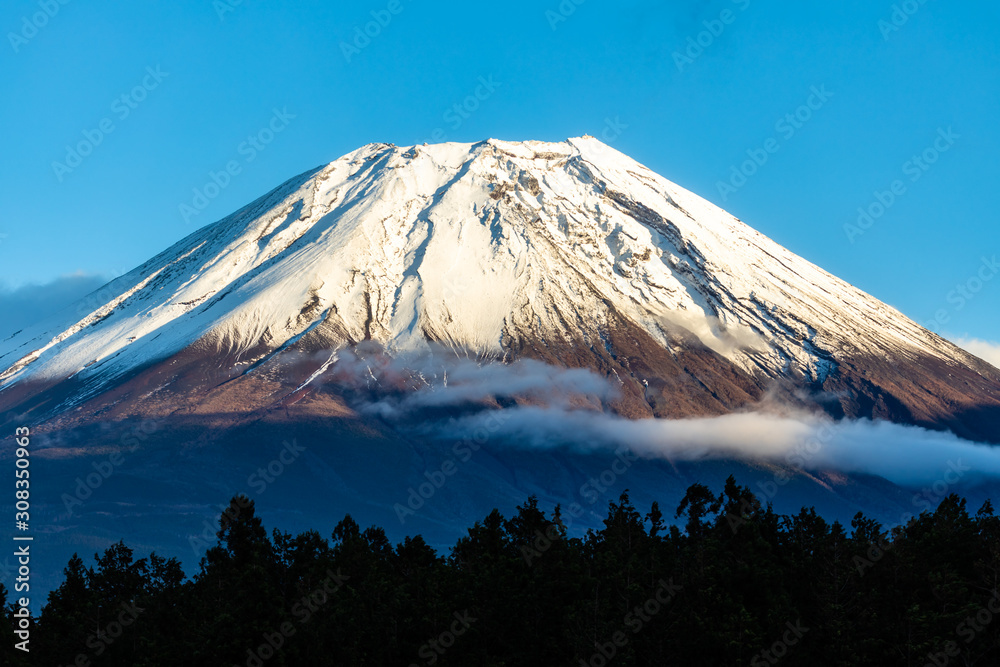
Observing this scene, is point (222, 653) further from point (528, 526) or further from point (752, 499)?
point (752, 499)

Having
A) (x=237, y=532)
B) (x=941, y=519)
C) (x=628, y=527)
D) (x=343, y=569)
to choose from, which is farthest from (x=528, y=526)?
(x=941, y=519)

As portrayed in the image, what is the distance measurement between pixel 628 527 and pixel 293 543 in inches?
767

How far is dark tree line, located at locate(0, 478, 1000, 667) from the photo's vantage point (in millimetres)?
48969

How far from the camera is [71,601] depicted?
204ft

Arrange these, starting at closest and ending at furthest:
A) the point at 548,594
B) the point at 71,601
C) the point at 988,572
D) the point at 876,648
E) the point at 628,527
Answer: the point at 876,648 → the point at 988,572 → the point at 548,594 → the point at 71,601 → the point at 628,527

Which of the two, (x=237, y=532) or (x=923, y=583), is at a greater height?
(x=237, y=532)

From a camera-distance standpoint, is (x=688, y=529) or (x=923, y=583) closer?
(x=923, y=583)

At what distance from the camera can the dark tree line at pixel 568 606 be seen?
49.0m

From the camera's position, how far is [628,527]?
68438 millimetres

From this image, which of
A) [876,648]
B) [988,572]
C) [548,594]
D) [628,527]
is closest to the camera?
[876,648]

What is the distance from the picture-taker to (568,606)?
175 feet

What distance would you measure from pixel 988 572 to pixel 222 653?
3388 cm

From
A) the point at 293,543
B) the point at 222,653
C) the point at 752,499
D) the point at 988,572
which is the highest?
the point at 293,543

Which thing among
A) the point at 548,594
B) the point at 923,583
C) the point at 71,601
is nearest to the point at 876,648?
the point at 923,583
